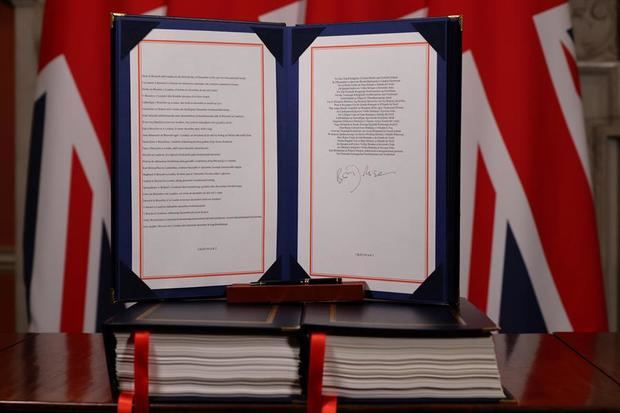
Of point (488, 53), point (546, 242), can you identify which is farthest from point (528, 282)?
point (488, 53)

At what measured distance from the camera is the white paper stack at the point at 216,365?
25.3 inches

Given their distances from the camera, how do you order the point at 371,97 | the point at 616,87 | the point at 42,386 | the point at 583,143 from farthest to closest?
the point at 616,87 → the point at 583,143 → the point at 371,97 → the point at 42,386

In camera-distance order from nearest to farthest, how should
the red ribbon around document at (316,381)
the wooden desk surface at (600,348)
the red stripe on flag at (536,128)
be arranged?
1. the red ribbon around document at (316,381)
2. the wooden desk surface at (600,348)
3. the red stripe on flag at (536,128)

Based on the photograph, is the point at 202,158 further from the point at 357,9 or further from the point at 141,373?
the point at 357,9

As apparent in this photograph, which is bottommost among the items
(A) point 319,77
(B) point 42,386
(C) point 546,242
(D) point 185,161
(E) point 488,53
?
(B) point 42,386

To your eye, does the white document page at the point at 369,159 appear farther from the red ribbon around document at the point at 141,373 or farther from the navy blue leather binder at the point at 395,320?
the red ribbon around document at the point at 141,373

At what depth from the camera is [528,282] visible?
127 cm

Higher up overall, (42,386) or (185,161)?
(185,161)

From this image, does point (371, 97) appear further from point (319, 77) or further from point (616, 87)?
point (616, 87)

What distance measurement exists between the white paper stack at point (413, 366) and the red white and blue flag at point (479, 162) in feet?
2.16

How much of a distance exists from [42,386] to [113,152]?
0.29 metres

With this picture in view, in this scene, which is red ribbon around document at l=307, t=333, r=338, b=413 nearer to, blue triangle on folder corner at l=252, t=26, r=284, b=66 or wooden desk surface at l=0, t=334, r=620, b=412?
wooden desk surface at l=0, t=334, r=620, b=412

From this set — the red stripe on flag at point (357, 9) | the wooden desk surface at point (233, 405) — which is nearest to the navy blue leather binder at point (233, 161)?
the wooden desk surface at point (233, 405)

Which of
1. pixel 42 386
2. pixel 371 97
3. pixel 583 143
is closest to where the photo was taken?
pixel 42 386
